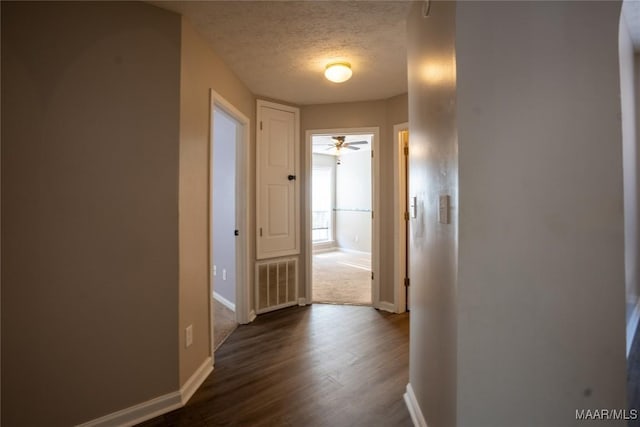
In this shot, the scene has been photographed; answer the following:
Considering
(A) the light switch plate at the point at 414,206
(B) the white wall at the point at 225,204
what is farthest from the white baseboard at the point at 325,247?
(A) the light switch plate at the point at 414,206

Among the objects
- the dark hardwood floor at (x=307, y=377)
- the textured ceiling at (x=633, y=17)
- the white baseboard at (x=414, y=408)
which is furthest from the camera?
the textured ceiling at (x=633, y=17)

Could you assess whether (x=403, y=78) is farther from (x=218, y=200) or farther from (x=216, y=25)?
(x=218, y=200)

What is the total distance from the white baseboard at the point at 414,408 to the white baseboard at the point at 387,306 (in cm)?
150

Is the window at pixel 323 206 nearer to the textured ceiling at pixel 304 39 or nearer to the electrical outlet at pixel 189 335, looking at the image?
the textured ceiling at pixel 304 39

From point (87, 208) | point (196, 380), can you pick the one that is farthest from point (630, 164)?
point (87, 208)

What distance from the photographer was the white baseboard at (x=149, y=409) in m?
1.60

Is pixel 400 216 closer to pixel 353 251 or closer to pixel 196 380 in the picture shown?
pixel 196 380

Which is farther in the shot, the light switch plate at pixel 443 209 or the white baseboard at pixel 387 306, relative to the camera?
the white baseboard at pixel 387 306

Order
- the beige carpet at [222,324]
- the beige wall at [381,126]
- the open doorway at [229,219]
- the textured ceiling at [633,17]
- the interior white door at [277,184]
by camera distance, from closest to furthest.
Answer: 1. the textured ceiling at [633,17]
2. the beige carpet at [222,324]
3. the open doorway at [229,219]
4. the interior white door at [277,184]
5. the beige wall at [381,126]

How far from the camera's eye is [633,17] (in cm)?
227

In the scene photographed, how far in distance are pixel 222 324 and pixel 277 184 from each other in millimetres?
1623

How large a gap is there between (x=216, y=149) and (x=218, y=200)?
2.11 feet

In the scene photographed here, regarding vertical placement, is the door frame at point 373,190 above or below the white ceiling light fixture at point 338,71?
below

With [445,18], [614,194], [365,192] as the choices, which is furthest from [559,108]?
[365,192]
